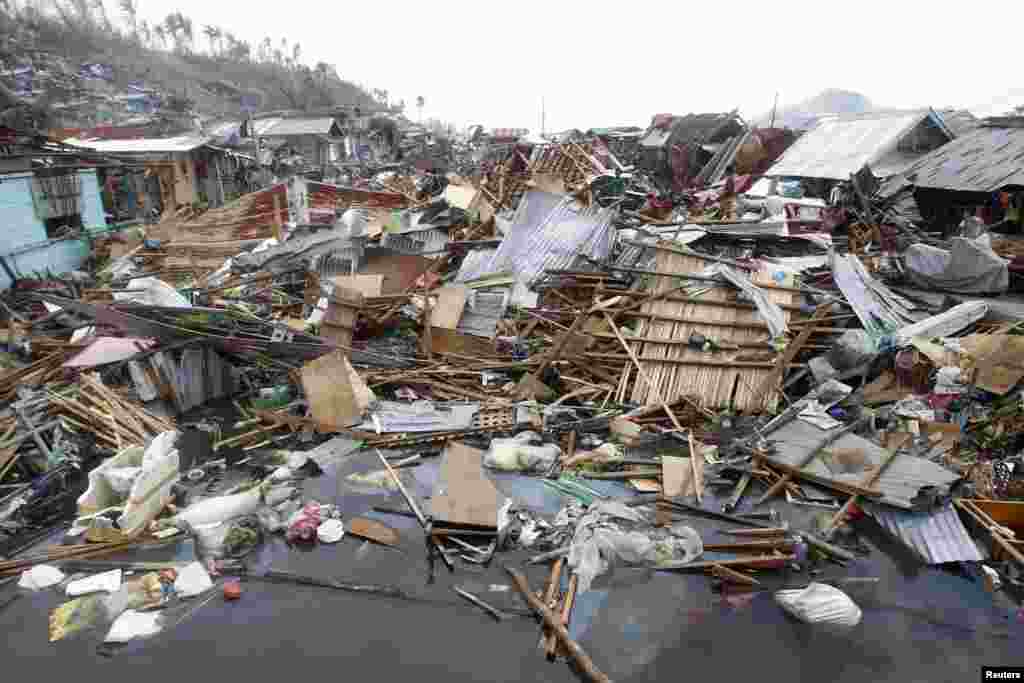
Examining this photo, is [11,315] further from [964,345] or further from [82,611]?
[964,345]

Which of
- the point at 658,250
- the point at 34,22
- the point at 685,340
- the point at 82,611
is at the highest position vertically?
the point at 34,22

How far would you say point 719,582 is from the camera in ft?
18.6

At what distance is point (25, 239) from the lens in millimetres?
A: 14688

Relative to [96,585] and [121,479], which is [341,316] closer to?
[121,479]

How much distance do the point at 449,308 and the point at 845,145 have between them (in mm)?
17601

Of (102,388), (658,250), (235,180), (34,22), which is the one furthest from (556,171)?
(34,22)

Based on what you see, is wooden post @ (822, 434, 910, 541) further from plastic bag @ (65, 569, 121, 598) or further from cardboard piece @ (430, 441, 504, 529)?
plastic bag @ (65, 569, 121, 598)

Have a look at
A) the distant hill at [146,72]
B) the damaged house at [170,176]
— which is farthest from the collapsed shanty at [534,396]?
the distant hill at [146,72]

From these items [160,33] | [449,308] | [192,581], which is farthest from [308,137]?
[160,33]

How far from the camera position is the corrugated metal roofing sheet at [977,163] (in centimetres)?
1293

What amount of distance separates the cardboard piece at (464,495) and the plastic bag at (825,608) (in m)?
2.93

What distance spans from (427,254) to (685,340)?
6362 mm

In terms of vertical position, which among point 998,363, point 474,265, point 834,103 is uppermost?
point 834,103

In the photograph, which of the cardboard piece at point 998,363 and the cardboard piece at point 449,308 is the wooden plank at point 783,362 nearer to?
the cardboard piece at point 998,363
